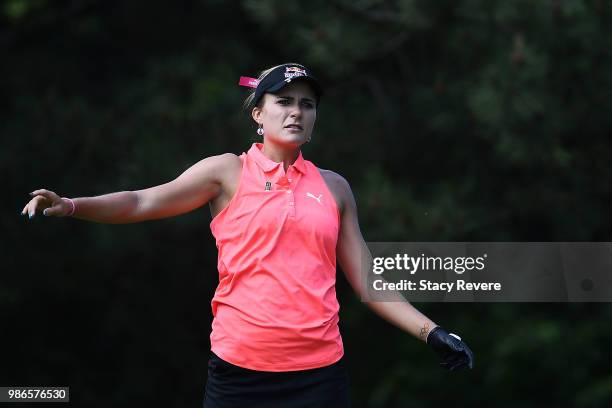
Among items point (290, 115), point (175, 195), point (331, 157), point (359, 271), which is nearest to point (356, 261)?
point (359, 271)

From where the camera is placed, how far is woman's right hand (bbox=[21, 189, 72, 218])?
3238mm

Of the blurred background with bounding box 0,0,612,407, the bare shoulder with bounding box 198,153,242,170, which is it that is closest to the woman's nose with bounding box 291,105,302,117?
the bare shoulder with bounding box 198,153,242,170

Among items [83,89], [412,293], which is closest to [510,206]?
[412,293]

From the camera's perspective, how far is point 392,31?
26.0 feet

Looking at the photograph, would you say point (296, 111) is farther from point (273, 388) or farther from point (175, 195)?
point (273, 388)

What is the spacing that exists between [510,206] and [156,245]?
2593 millimetres

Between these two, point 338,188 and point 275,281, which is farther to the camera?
point 338,188

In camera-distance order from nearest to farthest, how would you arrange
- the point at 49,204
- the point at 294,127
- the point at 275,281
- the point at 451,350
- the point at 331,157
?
the point at 49,204, the point at 275,281, the point at 451,350, the point at 294,127, the point at 331,157

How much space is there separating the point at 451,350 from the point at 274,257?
63cm

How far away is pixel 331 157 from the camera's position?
7.90 metres

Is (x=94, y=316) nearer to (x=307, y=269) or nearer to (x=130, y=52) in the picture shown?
(x=130, y=52)

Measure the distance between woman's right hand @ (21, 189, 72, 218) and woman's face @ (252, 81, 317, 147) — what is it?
0.71 metres

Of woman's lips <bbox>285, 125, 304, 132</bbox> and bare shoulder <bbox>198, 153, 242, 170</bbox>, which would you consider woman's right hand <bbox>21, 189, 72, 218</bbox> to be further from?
woman's lips <bbox>285, 125, 304, 132</bbox>

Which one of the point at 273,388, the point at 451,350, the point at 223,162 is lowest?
the point at 273,388
